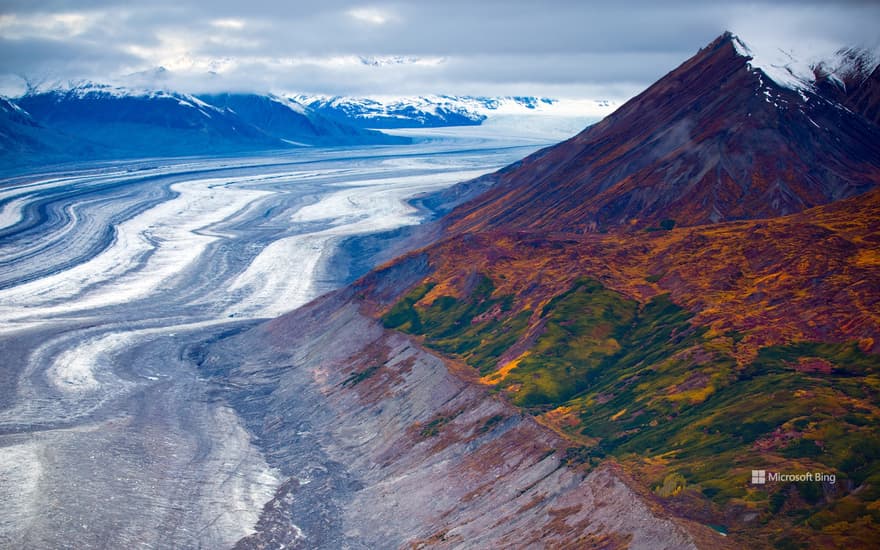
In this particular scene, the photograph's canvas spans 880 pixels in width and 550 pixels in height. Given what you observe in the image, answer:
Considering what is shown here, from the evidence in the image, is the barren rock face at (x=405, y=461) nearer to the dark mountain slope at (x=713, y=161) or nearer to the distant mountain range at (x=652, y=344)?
the distant mountain range at (x=652, y=344)

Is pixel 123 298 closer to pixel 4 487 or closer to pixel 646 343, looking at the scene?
pixel 4 487

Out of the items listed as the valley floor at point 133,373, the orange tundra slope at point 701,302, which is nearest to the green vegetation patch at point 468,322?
the orange tundra slope at point 701,302

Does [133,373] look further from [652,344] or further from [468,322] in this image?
[652,344]

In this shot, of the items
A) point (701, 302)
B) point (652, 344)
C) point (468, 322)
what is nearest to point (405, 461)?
point (652, 344)

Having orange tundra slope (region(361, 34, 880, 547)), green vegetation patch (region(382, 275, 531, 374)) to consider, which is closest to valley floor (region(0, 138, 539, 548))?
green vegetation patch (region(382, 275, 531, 374))

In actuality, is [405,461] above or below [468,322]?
below

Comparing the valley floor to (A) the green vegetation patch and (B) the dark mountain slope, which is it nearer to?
(A) the green vegetation patch
